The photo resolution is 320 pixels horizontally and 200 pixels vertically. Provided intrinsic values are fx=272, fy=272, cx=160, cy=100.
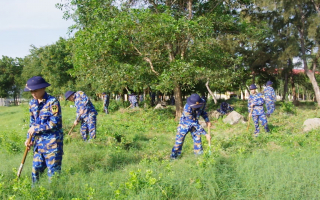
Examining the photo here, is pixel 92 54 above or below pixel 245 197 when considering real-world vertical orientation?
above

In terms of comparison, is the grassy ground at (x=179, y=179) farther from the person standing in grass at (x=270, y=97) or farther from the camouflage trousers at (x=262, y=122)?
the person standing in grass at (x=270, y=97)

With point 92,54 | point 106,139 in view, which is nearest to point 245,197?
point 106,139

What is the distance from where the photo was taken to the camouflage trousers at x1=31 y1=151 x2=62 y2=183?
400cm

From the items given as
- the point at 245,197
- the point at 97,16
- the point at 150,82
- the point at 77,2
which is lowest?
the point at 245,197

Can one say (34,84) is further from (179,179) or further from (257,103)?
(257,103)

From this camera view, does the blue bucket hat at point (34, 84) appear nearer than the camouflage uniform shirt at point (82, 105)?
Yes

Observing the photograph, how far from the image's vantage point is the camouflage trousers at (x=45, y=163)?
4.00m

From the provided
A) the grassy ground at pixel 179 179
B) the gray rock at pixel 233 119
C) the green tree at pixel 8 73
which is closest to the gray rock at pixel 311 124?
the gray rock at pixel 233 119

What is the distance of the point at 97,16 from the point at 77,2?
123 centimetres

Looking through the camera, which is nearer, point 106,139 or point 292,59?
point 106,139

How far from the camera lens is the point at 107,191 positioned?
144 inches

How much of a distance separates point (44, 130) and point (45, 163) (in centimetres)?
63

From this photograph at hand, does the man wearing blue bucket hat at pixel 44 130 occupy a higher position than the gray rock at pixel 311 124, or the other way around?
the man wearing blue bucket hat at pixel 44 130

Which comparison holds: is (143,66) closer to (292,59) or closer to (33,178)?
(33,178)
